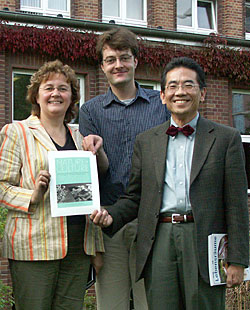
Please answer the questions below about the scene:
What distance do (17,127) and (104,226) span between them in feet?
2.85

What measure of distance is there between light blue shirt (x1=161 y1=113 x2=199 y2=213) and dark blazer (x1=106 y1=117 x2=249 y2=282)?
39mm

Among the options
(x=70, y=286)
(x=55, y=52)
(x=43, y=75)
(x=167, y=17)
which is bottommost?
(x=70, y=286)

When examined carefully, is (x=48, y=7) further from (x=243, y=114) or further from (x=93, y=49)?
(x=243, y=114)

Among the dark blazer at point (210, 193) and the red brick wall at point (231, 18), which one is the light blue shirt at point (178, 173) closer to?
the dark blazer at point (210, 193)

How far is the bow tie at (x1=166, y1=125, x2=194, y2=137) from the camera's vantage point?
3.47 meters

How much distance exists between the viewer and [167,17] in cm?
1124

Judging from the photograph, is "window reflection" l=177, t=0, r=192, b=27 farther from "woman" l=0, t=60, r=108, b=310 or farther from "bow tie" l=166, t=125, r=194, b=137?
"bow tie" l=166, t=125, r=194, b=137

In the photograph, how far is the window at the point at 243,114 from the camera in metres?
11.4

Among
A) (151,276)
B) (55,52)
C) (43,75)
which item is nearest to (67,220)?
(151,276)

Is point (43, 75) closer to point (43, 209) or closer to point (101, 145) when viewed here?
point (101, 145)

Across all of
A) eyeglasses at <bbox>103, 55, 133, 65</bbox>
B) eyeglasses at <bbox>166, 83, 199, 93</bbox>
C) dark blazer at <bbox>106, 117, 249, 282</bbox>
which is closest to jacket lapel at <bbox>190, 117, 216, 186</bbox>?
dark blazer at <bbox>106, 117, 249, 282</bbox>

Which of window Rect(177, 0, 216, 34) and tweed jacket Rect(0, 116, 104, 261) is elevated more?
window Rect(177, 0, 216, 34)

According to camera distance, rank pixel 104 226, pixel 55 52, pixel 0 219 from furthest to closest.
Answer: pixel 55 52 < pixel 0 219 < pixel 104 226

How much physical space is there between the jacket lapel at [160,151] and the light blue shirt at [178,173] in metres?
0.03
